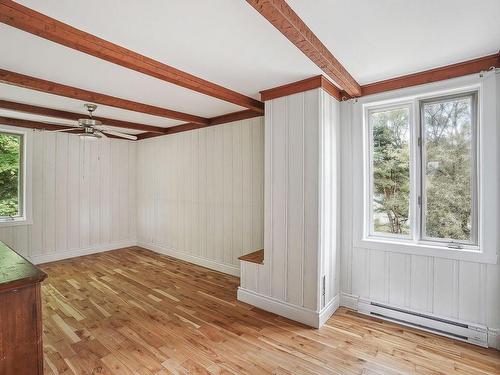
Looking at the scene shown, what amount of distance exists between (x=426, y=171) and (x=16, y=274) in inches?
136

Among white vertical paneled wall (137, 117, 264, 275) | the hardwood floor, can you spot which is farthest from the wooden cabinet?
white vertical paneled wall (137, 117, 264, 275)

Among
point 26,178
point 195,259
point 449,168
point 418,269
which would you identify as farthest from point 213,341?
point 26,178

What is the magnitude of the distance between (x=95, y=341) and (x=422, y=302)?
3.22 m

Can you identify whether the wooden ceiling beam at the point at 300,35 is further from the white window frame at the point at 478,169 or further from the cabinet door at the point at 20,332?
the cabinet door at the point at 20,332

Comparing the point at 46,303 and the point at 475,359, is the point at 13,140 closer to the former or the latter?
the point at 46,303

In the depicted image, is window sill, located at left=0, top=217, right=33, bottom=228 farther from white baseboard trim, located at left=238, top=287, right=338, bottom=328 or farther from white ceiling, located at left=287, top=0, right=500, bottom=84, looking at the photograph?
white ceiling, located at left=287, top=0, right=500, bottom=84

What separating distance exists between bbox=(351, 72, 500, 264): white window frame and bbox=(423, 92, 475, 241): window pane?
10cm

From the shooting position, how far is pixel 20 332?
1330 millimetres

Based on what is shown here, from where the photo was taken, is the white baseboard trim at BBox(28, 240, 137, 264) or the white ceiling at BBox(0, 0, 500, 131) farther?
the white baseboard trim at BBox(28, 240, 137, 264)

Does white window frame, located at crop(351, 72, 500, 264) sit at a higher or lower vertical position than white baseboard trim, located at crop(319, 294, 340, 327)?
higher

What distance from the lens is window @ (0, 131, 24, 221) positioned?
4.47 meters

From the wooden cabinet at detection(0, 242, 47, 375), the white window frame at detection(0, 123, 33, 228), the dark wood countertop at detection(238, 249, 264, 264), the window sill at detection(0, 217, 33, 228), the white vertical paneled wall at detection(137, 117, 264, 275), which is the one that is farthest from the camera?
the white window frame at detection(0, 123, 33, 228)

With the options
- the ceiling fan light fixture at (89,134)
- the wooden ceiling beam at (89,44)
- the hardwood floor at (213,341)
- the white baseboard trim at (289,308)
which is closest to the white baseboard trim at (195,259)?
the hardwood floor at (213,341)

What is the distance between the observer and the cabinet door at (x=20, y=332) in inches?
50.6
